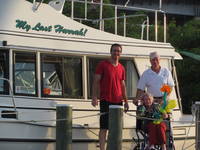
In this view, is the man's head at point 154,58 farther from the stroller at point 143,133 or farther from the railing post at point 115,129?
the railing post at point 115,129

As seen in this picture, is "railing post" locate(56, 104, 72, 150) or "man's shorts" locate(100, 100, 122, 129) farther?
"man's shorts" locate(100, 100, 122, 129)

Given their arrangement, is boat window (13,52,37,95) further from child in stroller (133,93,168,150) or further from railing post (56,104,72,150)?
child in stroller (133,93,168,150)

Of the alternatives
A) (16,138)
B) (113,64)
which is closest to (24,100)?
(16,138)

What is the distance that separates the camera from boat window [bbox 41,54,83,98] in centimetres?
1088

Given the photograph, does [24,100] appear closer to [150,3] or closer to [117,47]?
[117,47]

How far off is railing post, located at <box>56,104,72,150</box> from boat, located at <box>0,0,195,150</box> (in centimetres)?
38

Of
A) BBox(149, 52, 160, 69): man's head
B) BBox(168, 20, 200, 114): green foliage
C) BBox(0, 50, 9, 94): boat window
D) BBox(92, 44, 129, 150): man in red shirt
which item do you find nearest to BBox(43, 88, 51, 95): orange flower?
BBox(0, 50, 9, 94): boat window

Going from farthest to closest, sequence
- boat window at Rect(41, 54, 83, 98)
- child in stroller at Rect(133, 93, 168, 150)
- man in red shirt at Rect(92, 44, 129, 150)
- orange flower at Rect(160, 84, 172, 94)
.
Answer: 1. boat window at Rect(41, 54, 83, 98)
2. man in red shirt at Rect(92, 44, 129, 150)
3. orange flower at Rect(160, 84, 172, 94)
4. child in stroller at Rect(133, 93, 168, 150)

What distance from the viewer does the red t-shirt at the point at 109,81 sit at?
400 inches

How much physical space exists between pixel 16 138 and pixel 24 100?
69cm

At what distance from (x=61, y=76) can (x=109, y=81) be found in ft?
3.87

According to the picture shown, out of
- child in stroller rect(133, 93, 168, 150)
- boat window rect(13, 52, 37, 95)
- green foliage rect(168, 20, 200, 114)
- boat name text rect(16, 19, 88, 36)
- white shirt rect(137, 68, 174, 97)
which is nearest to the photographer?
child in stroller rect(133, 93, 168, 150)

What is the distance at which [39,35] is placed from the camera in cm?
1087

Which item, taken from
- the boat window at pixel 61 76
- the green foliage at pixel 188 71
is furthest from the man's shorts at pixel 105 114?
Answer: the green foliage at pixel 188 71
